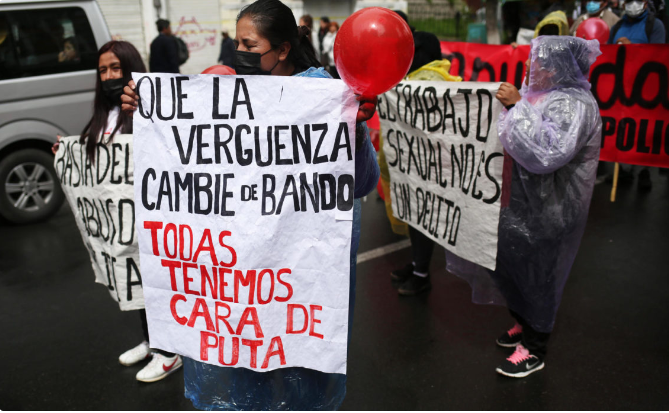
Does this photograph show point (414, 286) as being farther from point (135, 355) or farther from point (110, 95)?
point (110, 95)

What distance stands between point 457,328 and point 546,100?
1.60 m

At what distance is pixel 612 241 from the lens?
5.23 m

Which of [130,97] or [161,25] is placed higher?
[161,25]

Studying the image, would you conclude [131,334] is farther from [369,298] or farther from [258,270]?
[258,270]

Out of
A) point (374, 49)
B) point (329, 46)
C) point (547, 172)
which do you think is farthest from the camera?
point (329, 46)

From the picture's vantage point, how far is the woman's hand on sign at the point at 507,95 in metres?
2.89

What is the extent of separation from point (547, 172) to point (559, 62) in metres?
0.55

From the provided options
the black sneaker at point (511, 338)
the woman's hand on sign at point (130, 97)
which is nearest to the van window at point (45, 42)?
the woman's hand on sign at point (130, 97)

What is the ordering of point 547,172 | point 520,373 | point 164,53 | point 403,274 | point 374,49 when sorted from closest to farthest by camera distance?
point 374,49
point 547,172
point 520,373
point 403,274
point 164,53

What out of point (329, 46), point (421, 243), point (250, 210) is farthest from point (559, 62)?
point (329, 46)

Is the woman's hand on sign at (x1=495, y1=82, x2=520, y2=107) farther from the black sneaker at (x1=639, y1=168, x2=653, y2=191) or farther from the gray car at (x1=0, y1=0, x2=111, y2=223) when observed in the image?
the black sneaker at (x1=639, y1=168, x2=653, y2=191)

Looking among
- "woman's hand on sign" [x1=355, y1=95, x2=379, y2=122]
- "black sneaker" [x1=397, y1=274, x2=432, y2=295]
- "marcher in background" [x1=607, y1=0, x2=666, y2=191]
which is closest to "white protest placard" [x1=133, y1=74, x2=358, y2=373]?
"woman's hand on sign" [x1=355, y1=95, x2=379, y2=122]

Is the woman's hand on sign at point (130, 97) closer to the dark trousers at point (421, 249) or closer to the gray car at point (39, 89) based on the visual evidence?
the dark trousers at point (421, 249)

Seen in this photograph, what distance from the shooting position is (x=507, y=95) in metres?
2.90
